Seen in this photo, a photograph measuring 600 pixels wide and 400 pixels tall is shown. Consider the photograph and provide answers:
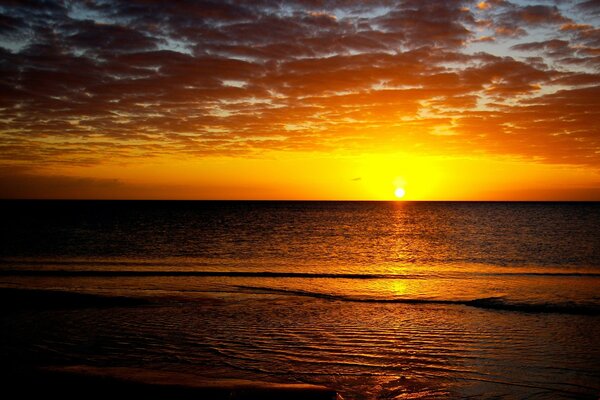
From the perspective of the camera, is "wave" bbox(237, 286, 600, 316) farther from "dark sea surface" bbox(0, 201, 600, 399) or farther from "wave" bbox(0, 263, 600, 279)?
"wave" bbox(0, 263, 600, 279)

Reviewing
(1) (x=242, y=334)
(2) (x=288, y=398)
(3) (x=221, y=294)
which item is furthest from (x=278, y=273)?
(2) (x=288, y=398)

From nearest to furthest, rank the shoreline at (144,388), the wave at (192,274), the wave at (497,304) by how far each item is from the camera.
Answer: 1. the shoreline at (144,388)
2. the wave at (497,304)
3. the wave at (192,274)

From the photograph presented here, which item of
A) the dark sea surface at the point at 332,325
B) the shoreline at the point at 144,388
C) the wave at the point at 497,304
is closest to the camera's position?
the shoreline at the point at 144,388

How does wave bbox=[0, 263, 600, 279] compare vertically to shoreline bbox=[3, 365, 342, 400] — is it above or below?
below

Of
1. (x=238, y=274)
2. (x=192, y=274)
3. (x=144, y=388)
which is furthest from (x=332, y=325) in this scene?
(x=192, y=274)

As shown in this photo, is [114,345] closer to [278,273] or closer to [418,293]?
[418,293]

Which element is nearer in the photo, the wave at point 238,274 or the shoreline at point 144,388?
the shoreline at point 144,388

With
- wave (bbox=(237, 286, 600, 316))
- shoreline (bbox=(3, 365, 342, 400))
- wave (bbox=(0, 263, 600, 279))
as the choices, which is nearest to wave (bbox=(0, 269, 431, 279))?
wave (bbox=(0, 263, 600, 279))

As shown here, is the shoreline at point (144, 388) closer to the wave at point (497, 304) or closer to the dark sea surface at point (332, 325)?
the dark sea surface at point (332, 325)

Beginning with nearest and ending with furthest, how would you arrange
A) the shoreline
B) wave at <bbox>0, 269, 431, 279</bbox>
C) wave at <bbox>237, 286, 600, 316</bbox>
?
1. the shoreline
2. wave at <bbox>237, 286, 600, 316</bbox>
3. wave at <bbox>0, 269, 431, 279</bbox>

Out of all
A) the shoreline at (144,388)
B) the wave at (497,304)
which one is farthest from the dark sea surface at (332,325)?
the shoreline at (144,388)

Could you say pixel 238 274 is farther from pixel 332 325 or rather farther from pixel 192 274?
pixel 332 325

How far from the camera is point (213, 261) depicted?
34906 millimetres

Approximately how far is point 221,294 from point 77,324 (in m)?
6.73
